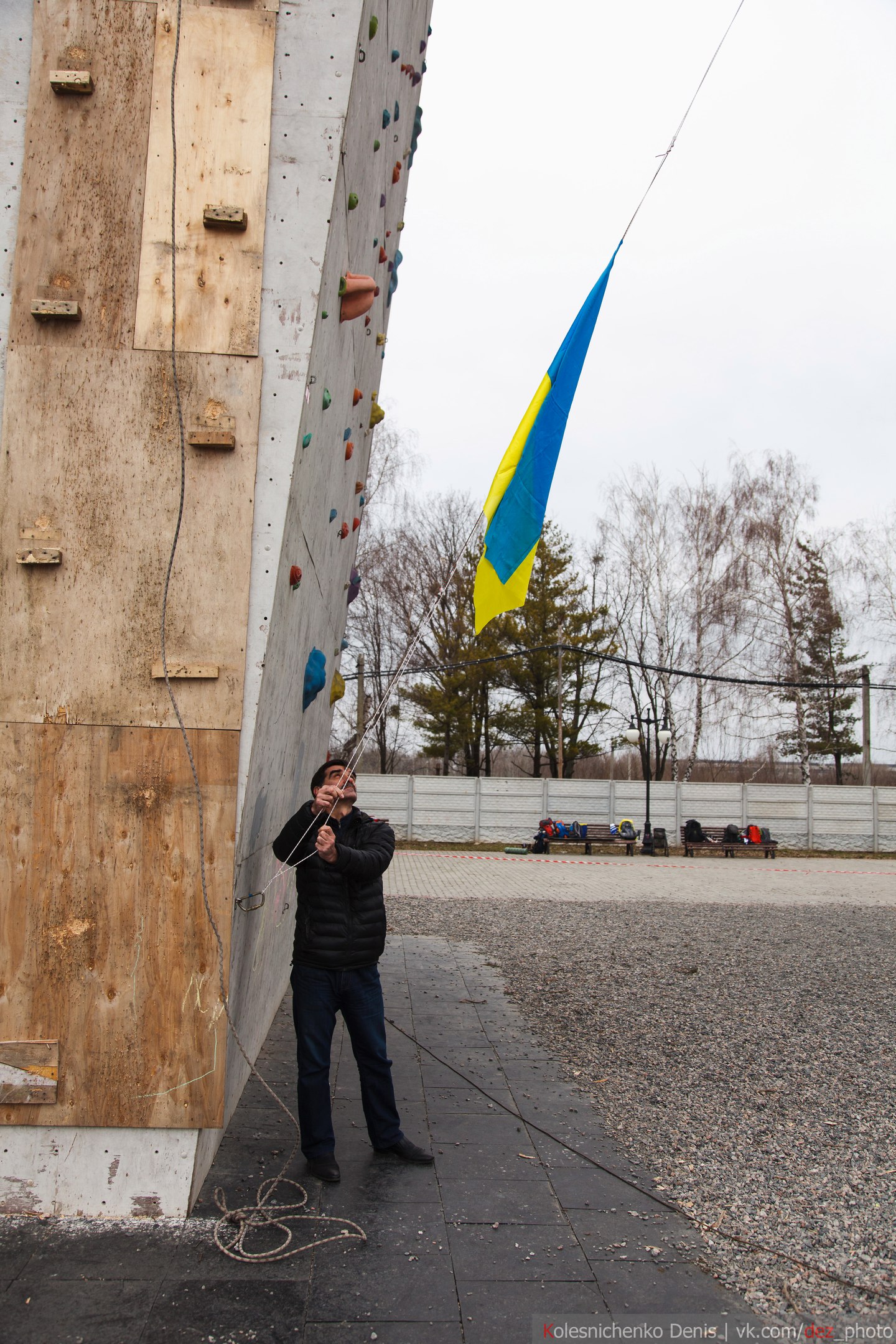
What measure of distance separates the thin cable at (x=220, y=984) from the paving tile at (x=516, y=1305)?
1.76 feet

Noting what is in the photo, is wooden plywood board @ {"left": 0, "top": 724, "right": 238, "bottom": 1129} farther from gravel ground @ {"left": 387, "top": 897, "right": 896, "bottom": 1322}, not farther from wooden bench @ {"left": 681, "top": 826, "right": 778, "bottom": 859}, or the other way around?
wooden bench @ {"left": 681, "top": 826, "right": 778, "bottom": 859}

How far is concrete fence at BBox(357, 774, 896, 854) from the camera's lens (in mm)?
24531

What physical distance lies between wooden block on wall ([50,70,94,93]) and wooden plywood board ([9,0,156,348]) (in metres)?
0.03

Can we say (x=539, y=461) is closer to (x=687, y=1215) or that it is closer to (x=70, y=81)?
(x=70, y=81)

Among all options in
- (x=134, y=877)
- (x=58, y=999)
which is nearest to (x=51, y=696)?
(x=134, y=877)

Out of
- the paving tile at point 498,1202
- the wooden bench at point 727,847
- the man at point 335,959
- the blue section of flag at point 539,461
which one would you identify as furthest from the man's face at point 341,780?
the wooden bench at point 727,847

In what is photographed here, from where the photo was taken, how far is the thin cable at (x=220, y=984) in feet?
10.8

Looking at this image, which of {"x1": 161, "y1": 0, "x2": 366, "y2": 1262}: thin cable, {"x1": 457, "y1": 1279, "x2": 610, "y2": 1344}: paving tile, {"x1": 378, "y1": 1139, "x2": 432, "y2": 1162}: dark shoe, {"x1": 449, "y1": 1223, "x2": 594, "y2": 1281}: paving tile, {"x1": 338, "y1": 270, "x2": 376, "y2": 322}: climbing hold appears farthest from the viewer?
{"x1": 338, "y1": 270, "x2": 376, "y2": 322}: climbing hold

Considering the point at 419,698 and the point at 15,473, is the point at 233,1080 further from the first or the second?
the point at 419,698

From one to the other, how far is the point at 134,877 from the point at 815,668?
35.2m

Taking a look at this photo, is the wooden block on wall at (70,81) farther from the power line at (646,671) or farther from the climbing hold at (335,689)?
the power line at (646,671)

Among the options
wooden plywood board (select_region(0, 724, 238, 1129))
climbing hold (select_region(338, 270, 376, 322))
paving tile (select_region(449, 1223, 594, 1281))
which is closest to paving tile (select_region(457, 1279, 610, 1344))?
paving tile (select_region(449, 1223, 594, 1281))

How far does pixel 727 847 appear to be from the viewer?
23000 mm

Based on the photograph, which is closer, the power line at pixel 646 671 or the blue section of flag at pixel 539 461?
the blue section of flag at pixel 539 461
